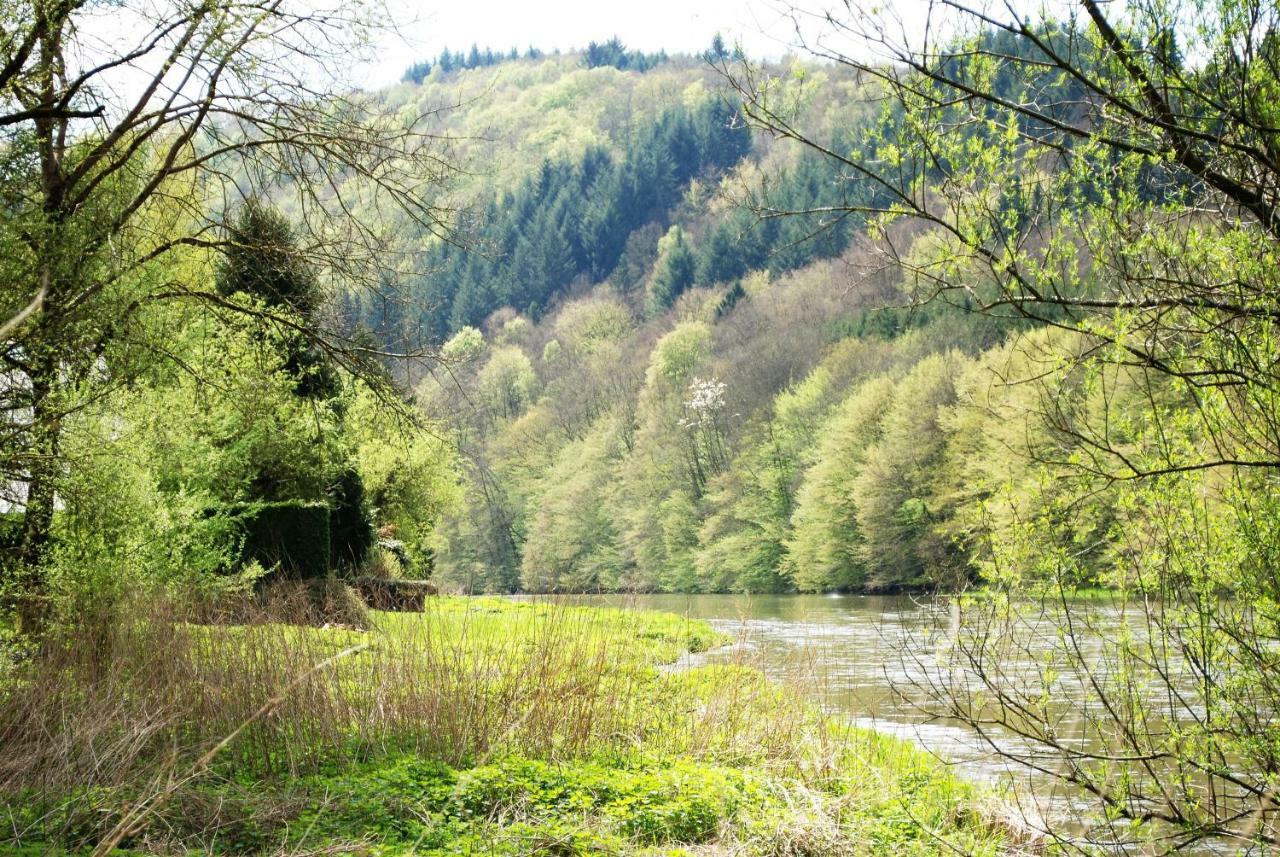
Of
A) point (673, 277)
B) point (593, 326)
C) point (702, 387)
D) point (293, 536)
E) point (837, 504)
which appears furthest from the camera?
point (673, 277)

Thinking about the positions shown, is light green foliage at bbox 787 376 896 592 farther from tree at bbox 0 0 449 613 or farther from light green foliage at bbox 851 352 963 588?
tree at bbox 0 0 449 613

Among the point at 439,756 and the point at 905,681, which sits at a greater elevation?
the point at 439,756

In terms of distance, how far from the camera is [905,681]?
1484cm

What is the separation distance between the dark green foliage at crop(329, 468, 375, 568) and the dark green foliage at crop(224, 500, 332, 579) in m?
2.66

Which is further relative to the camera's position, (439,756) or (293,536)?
(293,536)

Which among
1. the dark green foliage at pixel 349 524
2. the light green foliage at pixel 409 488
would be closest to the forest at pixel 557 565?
the dark green foliage at pixel 349 524

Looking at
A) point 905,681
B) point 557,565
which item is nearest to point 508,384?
point 905,681

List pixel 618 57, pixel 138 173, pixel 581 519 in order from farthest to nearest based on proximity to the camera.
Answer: pixel 618 57 < pixel 581 519 < pixel 138 173

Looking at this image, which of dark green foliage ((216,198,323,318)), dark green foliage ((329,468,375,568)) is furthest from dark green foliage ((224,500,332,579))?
dark green foliage ((216,198,323,318))

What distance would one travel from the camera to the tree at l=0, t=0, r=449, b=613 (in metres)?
7.86

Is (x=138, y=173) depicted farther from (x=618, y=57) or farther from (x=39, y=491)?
(x=618, y=57)

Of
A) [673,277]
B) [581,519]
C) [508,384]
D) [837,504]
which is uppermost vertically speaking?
[673,277]

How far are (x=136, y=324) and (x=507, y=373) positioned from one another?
9039cm

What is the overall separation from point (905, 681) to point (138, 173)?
10812mm
